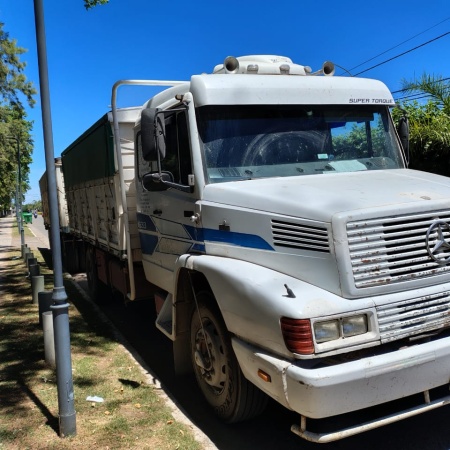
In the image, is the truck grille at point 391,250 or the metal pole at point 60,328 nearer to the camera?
the truck grille at point 391,250

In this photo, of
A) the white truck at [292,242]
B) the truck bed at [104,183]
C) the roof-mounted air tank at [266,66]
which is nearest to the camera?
the white truck at [292,242]

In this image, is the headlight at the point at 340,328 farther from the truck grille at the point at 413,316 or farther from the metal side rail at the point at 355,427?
the metal side rail at the point at 355,427

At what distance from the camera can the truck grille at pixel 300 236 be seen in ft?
9.87

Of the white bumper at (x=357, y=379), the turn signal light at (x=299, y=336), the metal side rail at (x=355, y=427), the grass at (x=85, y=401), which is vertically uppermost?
the turn signal light at (x=299, y=336)

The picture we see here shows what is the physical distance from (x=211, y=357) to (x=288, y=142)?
190 centimetres

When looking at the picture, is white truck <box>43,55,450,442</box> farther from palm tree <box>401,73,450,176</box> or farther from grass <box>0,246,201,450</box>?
palm tree <box>401,73,450,176</box>

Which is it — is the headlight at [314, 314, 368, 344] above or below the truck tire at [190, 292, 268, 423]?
above

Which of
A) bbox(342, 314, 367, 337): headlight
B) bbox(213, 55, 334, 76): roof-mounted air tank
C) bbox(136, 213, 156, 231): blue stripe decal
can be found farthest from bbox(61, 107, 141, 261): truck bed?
bbox(342, 314, 367, 337): headlight

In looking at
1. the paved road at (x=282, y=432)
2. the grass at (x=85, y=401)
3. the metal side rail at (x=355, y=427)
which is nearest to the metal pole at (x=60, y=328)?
the grass at (x=85, y=401)

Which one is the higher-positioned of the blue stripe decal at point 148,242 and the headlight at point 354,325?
the blue stripe decal at point 148,242

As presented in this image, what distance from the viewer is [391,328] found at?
2854 millimetres

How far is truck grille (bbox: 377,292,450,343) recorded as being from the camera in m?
2.85

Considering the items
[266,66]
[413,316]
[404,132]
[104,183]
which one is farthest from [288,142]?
[104,183]

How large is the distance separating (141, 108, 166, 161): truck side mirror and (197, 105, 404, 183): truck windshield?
34cm
